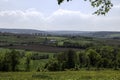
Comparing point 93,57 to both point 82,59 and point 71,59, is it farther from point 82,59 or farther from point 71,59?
point 71,59

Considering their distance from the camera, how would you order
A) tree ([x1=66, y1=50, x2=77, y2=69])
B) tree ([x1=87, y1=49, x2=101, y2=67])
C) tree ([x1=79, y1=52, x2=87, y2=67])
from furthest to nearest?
tree ([x1=87, y1=49, x2=101, y2=67]), tree ([x1=79, y1=52, x2=87, y2=67]), tree ([x1=66, y1=50, x2=77, y2=69])

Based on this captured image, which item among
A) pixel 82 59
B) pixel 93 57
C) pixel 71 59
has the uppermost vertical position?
pixel 71 59

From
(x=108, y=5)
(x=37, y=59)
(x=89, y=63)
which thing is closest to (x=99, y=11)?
(x=108, y=5)

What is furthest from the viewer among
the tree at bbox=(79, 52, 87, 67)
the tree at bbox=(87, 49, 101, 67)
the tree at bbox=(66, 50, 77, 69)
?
the tree at bbox=(87, 49, 101, 67)

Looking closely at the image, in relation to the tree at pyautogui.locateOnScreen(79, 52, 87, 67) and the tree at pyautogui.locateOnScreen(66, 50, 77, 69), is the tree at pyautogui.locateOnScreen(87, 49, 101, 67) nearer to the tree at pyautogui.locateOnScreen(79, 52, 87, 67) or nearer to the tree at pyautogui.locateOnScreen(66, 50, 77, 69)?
the tree at pyautogui.locateOnScreen(79, 52, 87, 67)

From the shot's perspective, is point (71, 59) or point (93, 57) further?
point (93, 57)

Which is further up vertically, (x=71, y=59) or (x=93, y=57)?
(x=71, y=59)

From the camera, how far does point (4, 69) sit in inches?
4358

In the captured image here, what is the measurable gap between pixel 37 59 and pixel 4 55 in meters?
56.3

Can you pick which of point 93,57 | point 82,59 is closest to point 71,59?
point 82,59

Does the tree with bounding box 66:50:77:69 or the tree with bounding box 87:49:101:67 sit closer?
the tree with bounding box 66:50:77:69

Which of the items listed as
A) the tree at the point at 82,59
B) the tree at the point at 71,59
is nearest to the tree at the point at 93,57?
the tree at the point at 82,59

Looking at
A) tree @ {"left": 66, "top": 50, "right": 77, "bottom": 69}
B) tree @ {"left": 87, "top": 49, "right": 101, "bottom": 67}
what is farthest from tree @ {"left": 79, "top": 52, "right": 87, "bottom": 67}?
tree @ {"left": 66, "top": 50, "right": 77, "bottom": 69}

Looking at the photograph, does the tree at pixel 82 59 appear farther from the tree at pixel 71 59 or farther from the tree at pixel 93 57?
the tree at pixel 71 59
